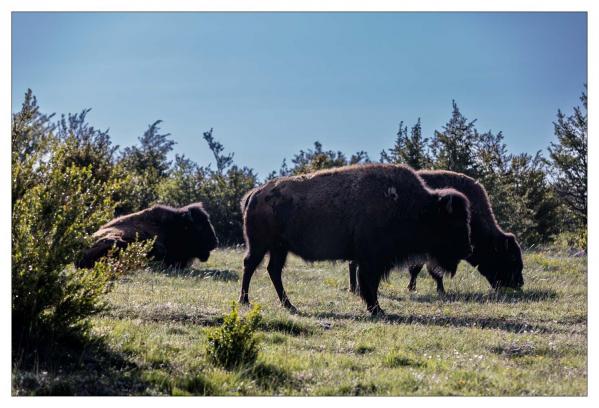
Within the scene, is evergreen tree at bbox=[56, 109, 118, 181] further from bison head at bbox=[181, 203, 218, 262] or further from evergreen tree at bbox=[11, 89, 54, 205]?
evergreen tree at bbox=[11, 89, 54, 205]

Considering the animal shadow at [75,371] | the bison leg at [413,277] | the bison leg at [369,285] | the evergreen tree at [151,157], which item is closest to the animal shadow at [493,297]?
the bison leg at [413,277]

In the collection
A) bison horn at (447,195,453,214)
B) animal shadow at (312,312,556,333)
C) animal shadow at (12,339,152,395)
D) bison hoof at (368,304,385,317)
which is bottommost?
animal shadow at (12,339,152,395)

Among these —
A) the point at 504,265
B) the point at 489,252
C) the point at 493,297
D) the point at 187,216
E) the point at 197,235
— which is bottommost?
the point at 493,297

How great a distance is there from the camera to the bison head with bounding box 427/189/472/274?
11273 mm

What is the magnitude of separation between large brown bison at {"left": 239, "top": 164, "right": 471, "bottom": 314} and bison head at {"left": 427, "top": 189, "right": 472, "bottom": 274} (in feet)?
0.06

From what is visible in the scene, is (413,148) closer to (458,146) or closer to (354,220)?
(458,146)

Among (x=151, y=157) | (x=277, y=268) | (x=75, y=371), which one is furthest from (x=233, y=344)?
(x=151, y=157)

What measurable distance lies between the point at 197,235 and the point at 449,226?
24.0ft

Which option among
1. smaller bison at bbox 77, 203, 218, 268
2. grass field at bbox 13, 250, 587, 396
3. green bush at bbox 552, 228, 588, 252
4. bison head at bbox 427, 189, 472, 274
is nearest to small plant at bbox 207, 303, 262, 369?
grass field at bbox 13, 250, 587, 396

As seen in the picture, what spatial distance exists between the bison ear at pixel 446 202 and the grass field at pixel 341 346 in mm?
1711

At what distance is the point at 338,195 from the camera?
443 inches

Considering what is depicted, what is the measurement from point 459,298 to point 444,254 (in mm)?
1472

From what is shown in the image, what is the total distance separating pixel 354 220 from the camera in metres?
11.1
